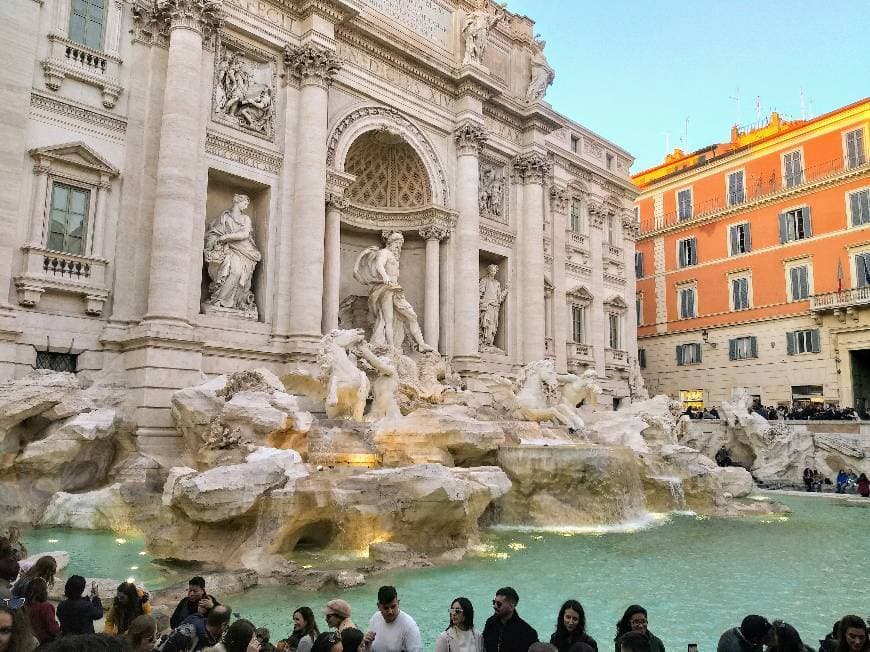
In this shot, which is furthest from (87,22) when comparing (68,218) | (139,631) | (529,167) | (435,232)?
(139,631)

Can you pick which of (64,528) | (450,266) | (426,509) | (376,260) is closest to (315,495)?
(426,509)

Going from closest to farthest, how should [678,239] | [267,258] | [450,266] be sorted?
[267,258], [450,266], [678,239]

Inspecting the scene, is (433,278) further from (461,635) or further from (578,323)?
(461,635)

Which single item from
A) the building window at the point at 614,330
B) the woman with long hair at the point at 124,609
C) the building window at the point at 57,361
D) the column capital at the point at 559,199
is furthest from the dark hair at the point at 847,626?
the building window at the point at 614,330

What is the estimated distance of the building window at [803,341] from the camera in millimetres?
26406

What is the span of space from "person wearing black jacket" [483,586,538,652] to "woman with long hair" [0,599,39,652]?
234 cm

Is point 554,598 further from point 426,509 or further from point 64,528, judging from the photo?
point 64,528

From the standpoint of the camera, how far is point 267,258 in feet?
51.8

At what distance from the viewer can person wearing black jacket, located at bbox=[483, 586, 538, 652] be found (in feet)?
12.7

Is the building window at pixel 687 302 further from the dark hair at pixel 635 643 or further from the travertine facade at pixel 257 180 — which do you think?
the dark hair at pixel 635 643

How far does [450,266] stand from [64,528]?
12243 millimetres

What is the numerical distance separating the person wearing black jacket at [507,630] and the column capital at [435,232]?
16139mm

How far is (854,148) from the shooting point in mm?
26250

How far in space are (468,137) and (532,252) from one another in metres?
4.28
